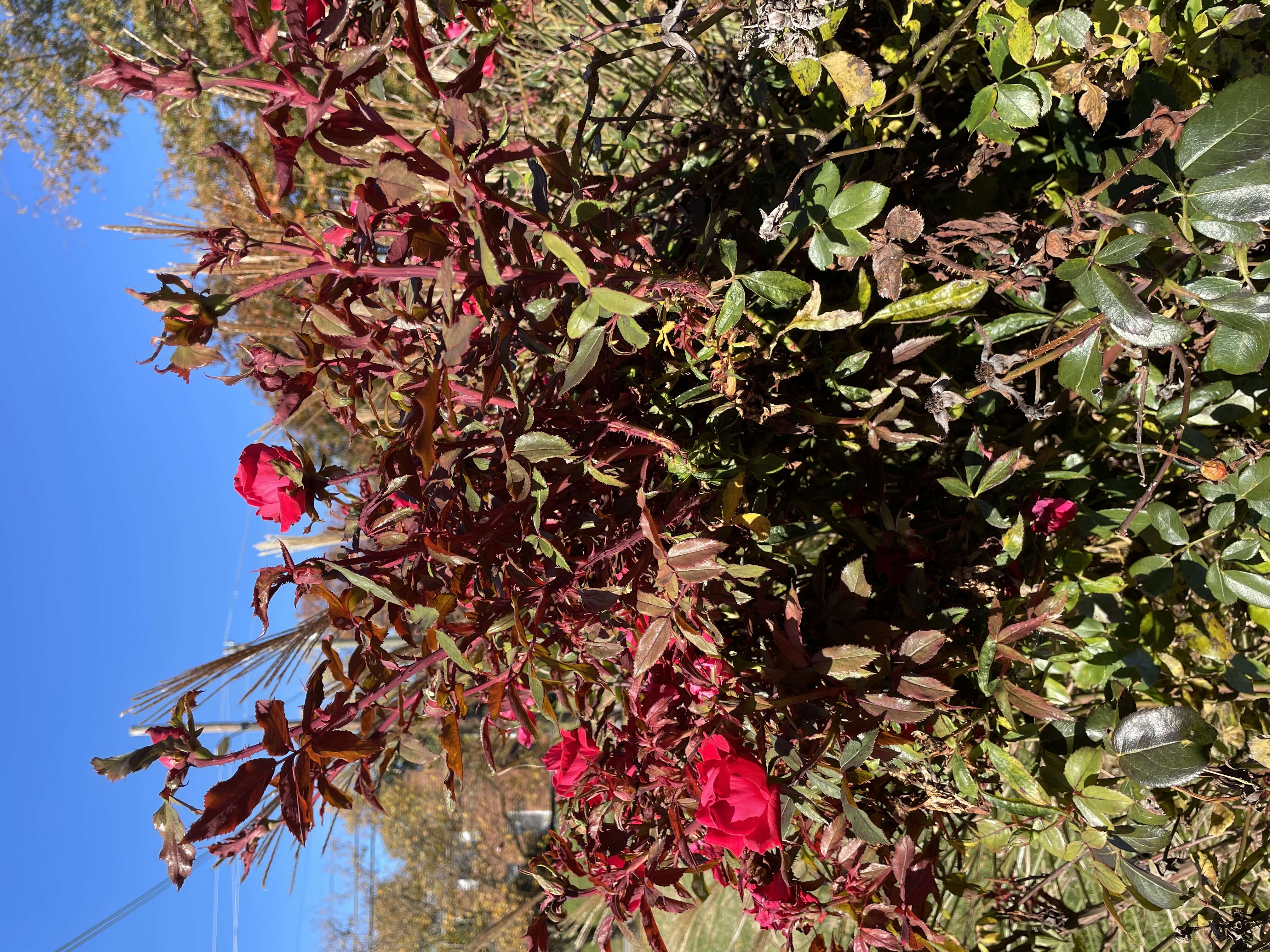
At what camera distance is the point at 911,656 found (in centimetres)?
59

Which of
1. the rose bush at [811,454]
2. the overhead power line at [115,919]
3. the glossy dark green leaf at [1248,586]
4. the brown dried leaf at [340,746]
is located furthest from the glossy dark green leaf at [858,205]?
the overhead power line at [115,919]

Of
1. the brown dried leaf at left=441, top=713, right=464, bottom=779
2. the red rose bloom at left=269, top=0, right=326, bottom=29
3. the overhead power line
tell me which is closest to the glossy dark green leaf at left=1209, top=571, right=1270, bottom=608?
the brown dried leaf at left=441, top=713, right=464, bottom=779

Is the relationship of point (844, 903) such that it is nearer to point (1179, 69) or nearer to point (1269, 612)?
point (1269, 612)

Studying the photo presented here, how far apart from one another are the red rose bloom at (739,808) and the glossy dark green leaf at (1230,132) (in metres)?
0.53

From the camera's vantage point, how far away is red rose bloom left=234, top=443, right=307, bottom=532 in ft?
2.16

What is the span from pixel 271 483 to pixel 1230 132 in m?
0.80

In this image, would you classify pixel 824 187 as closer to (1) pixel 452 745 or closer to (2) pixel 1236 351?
(2) pixel 1236 351

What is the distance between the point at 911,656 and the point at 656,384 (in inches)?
14.0

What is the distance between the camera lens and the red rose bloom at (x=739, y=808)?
0.54m

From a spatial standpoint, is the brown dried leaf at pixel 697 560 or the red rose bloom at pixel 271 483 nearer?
the brown dried leaf at pixel 697 560

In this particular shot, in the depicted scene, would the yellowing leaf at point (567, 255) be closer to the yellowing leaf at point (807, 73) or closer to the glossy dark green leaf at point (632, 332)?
the glossy dark green leaf at point (632, 332)

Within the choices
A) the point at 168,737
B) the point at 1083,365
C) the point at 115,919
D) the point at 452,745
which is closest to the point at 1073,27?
the point at 1083,365

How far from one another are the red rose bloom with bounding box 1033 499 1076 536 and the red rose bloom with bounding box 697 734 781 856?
40 centimetres

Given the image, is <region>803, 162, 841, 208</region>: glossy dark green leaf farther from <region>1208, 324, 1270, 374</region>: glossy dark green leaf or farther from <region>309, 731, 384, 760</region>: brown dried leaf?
<region>309, 731, 384, 760</region>: brown dried leaf
